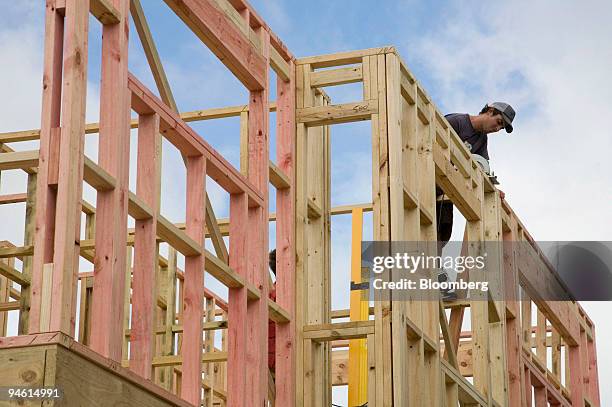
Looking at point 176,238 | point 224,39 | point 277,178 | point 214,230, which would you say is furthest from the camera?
point 277,178

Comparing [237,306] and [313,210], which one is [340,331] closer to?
[313,210]

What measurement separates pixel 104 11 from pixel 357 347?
5.22 metres

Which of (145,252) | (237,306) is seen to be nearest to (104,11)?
(145,252)

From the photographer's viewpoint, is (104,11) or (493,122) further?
(493,122)

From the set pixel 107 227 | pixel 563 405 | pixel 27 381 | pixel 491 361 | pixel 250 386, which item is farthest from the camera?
pixel 563 405

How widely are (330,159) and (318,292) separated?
151 centimetres

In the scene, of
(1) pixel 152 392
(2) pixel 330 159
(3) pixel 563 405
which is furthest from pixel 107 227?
(3) pixel 563 405

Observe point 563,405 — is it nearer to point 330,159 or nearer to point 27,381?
point 330,159

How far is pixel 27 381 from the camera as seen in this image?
24.4 ft

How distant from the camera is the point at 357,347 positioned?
42.7 ft

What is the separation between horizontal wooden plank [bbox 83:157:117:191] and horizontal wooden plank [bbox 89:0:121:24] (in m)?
1.09

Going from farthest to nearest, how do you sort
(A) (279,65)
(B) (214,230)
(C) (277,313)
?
1. (A) (279,65)
2. (C) (277,313)
3. (B) (214,230)

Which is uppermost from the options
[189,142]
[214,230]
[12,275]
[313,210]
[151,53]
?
[151,53]

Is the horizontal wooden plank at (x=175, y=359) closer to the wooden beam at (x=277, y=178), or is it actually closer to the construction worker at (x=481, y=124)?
the wooden beam at (x=277, y=178)
